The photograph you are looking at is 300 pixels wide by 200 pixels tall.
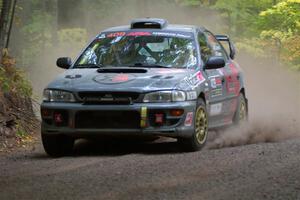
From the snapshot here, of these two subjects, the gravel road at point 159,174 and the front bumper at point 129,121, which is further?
the front bumper at point 129,121

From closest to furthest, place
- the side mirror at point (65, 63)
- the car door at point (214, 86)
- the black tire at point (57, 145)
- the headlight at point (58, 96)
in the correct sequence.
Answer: the headlight at point (58, 96) < the black tire at point (57, 145) < the car door at point (214, 86) < the side mirror at point (65, 63)

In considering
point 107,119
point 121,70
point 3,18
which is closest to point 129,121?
point 107,119

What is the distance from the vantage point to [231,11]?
27.9m

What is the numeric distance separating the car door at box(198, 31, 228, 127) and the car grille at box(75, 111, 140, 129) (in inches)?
57.3

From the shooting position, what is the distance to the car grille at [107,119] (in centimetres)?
911

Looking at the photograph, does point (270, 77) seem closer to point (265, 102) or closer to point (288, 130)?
point (265, 102)

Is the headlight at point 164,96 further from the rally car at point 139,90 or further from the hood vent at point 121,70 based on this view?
the hood vent at point 121,70

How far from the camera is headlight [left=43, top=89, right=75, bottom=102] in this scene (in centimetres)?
927

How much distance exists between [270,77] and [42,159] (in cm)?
1825

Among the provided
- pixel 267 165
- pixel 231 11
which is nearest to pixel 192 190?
pixel 267 165

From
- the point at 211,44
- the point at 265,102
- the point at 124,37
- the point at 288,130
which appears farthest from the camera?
the point at 265,102

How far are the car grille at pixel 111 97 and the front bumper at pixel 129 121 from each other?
0.21ft

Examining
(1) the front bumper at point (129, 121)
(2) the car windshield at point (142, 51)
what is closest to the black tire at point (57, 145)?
(1) the front bumper at point (129, 121)

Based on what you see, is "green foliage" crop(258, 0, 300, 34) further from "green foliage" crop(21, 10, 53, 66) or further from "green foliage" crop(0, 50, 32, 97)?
"green foliage" crop(0, 50, 32, 97)
